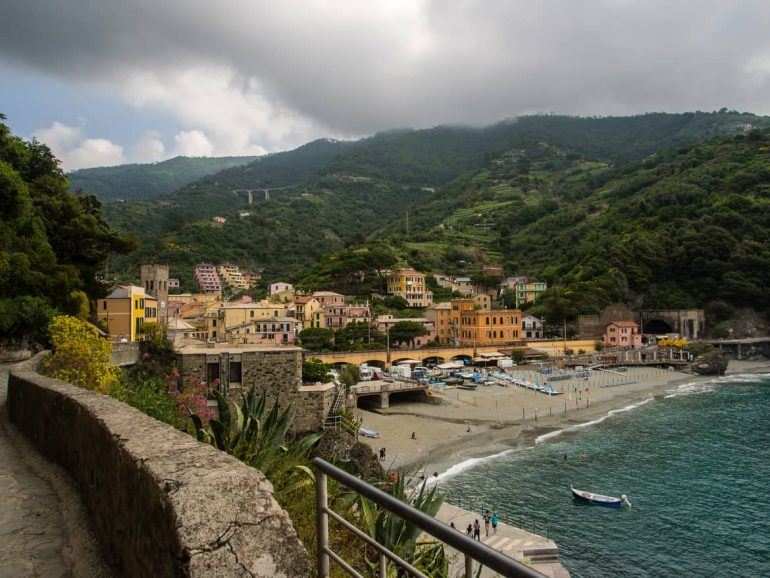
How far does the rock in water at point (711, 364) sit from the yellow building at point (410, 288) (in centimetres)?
3531

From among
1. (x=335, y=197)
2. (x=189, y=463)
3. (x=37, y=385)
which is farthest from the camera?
(x=335, y=197)

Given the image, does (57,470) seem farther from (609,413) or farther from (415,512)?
(609,413)

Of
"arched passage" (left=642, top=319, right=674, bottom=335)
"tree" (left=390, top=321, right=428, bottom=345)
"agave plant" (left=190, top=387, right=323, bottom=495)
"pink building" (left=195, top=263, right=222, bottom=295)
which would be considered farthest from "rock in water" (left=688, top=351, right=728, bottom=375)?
"pink building" (left=195, top=263, right=222, bottom=295)

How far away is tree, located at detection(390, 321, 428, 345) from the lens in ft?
205

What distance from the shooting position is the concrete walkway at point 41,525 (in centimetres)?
379

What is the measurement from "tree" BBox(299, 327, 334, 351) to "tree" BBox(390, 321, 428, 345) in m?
8.03

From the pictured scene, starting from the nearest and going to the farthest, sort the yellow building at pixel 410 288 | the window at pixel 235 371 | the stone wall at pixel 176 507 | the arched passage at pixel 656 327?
the stone wall at pixel 176 507
the window at pixel 235 371
the arched passage at pixel 656 327
the yellow building at pixel 410 288

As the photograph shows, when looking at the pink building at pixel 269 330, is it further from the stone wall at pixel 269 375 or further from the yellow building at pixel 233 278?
the yellow building at pixel 233 278

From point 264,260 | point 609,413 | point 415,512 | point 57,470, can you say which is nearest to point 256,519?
point 415,512

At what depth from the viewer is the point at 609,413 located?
1567 inches

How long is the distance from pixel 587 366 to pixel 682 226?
127ft

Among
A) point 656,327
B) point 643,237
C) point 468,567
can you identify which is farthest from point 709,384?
point 468,567

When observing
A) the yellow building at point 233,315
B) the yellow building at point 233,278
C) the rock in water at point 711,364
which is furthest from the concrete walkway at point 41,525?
the yellow building at point 233,278

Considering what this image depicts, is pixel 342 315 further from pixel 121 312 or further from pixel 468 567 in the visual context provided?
pixel 468 567
